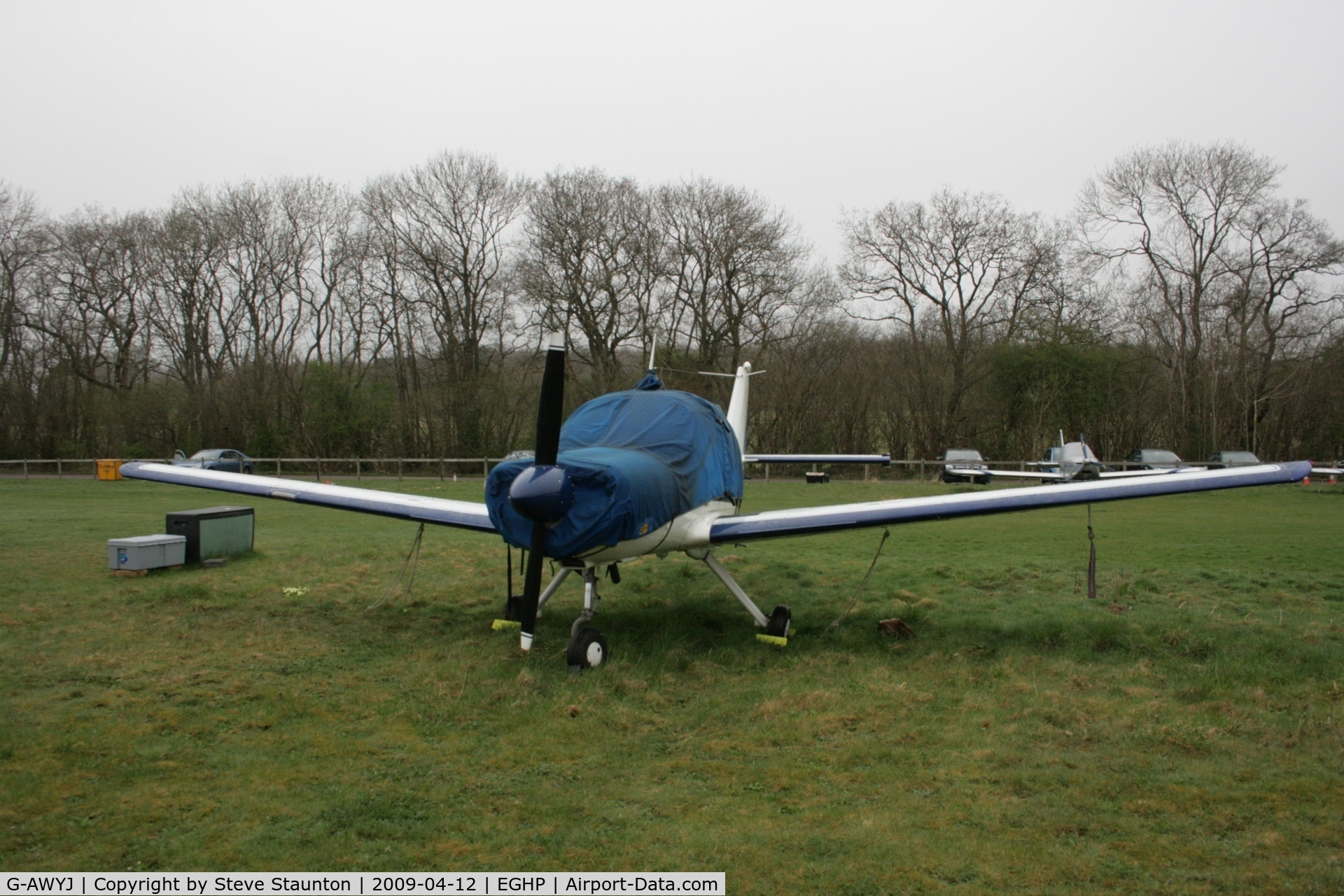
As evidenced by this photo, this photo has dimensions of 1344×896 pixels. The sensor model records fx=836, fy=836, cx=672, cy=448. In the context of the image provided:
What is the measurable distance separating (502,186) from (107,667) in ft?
121

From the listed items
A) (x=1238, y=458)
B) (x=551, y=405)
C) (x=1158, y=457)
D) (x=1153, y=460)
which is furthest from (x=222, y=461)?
(x=1238, y=458)

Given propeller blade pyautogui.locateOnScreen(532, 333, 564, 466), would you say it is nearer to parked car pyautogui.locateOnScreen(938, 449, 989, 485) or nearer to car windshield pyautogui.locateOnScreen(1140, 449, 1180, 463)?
parked car pyautogui.locateOnScreen(938, 449, 989, 485)

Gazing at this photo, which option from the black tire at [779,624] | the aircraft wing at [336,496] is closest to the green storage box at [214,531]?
the aircraft wing at [336,496]

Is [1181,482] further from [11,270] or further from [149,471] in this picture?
[11,270]

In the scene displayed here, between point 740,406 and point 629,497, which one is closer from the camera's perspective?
point 629,497

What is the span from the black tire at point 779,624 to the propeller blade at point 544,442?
2.27m

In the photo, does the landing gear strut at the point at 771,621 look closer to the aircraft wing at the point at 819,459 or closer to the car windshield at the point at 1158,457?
the aircraft wing at the point at 819,459

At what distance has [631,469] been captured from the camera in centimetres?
655

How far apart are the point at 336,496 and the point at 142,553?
3403 millimetres

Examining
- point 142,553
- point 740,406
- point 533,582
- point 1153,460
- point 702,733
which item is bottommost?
point 702,733

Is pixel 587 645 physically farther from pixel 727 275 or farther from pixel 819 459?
pixel 727 275

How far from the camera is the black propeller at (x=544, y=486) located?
5.94 m

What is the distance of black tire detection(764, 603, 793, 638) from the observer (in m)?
7.55

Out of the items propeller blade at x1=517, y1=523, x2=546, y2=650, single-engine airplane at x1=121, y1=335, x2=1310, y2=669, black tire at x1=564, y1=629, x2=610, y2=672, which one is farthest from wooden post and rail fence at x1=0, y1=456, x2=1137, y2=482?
propeller blade at x1=517, y1=523, x2=546, y2=650
